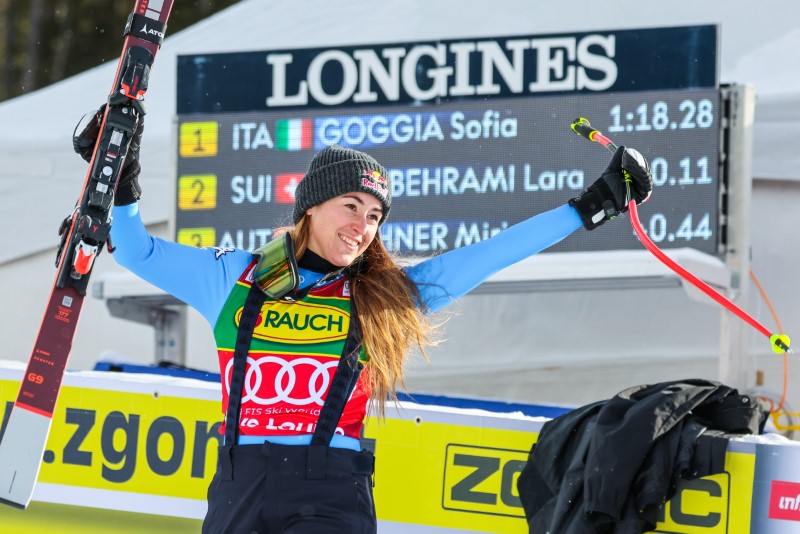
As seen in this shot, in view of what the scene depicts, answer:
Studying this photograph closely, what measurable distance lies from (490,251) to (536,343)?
175 inches

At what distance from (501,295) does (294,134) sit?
1.61 meters

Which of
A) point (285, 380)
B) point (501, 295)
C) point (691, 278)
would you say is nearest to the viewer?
point (285, 380)

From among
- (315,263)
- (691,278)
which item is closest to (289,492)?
(315,263)

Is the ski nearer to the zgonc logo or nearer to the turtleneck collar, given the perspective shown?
the turtleneck collar

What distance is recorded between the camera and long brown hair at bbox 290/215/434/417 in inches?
100

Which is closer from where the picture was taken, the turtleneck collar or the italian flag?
the turtleneck collar

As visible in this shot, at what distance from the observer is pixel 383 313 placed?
2.58 metres

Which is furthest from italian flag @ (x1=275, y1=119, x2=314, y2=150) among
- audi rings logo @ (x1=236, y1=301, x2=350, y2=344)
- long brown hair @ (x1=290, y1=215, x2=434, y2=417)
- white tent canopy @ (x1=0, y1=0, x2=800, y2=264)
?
audi rings logo @ (x1=236, y1=301, x2=350, y2=344)

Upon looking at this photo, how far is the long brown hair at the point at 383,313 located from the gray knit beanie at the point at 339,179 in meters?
0.06

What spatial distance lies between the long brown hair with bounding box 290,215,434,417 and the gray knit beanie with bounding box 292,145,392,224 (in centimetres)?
6

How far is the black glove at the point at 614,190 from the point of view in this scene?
2734 mm

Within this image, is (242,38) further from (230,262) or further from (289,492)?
(289,492)

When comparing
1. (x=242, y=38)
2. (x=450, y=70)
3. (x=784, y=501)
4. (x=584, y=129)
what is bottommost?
(x=784, y=501)

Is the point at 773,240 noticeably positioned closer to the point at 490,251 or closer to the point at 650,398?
the point at 650,398
